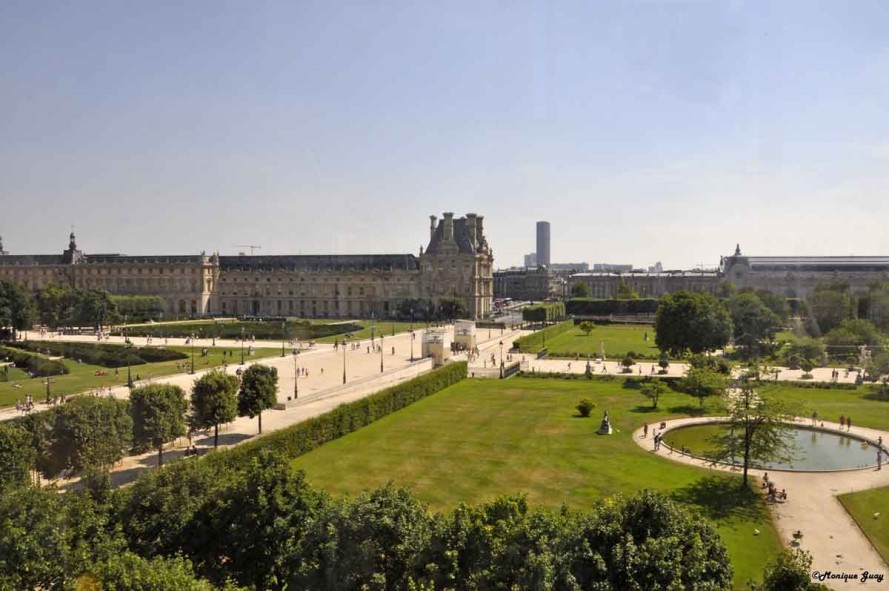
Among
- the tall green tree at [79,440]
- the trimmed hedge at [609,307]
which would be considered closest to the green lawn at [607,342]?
the trimmed hedge at [609,307]

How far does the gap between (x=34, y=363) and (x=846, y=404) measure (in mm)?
59310

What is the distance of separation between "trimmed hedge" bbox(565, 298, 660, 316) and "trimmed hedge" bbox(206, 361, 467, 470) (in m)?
70.6

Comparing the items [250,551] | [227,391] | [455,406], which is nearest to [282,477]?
[250,551]

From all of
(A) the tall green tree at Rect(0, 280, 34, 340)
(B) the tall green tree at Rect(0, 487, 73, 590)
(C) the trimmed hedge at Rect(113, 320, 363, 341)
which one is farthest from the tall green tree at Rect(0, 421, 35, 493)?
(A) the tall green tree at Rect(0, 280, 34, 340)

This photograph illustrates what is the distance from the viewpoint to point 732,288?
10444cm

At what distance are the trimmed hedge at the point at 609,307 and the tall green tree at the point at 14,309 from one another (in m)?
79.0

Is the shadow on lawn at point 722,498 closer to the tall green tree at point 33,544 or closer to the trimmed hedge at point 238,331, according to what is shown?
the tall green tree at point 33,544

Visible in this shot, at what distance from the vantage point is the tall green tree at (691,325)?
2063 inches

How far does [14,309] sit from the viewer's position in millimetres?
72375

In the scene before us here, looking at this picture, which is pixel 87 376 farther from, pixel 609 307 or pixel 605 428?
pixel 609 307

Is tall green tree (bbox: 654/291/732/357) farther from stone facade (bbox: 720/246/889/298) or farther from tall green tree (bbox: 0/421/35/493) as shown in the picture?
stone facade (bbox: 720/246/889/298)

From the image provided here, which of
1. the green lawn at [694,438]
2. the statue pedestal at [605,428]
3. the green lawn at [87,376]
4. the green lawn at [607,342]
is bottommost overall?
the green lawn at [694,438]

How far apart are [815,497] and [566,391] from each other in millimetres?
22079

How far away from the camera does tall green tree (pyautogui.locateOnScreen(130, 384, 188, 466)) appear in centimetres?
2706
